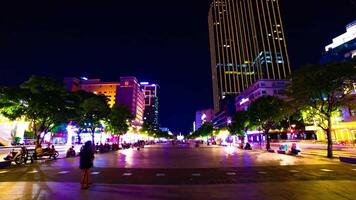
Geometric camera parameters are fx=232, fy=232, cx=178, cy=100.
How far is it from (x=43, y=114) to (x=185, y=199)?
24.4 m

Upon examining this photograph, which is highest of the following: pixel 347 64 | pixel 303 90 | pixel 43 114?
pixel 347 64

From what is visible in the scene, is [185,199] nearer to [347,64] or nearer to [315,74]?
[315,74]

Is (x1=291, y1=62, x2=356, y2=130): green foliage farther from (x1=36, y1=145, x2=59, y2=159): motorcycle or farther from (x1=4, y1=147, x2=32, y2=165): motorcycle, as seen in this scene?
(x1=4, y1=147, x2=32, y2=165): motorcycle

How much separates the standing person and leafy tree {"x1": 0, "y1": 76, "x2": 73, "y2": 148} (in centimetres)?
1821

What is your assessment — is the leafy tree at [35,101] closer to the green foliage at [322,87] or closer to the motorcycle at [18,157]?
the motorcycle at [18,157]

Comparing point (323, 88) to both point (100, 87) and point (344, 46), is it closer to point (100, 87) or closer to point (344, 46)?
point (344, 46)

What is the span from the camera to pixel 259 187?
10.1 m

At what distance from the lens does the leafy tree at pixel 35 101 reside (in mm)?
25578

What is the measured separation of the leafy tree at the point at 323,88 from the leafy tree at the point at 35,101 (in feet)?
93.0

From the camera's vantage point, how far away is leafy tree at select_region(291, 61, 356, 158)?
2472 cm

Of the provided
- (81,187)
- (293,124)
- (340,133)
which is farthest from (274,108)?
(293,124)

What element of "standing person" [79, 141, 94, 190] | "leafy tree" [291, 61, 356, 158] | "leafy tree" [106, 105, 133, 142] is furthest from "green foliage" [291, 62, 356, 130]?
"leafy tree" [106, 105, 133, 142]

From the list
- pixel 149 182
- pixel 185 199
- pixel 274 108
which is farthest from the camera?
pixel 274 108

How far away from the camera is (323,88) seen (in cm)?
2525
